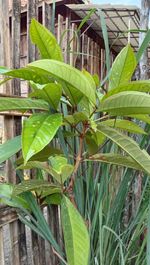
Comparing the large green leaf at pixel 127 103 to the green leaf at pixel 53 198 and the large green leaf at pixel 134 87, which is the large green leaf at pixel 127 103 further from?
the green leaf at pixel 53 198

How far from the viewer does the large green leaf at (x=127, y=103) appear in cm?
65

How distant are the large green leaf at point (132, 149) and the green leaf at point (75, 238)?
223mm

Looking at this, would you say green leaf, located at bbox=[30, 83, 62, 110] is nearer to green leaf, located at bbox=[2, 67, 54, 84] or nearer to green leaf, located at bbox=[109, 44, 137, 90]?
green leaf, located at bbox=[2, 67, 54, 84]

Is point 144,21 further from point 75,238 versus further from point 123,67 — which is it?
point 75,238

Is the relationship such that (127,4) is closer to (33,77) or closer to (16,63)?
(16,63)

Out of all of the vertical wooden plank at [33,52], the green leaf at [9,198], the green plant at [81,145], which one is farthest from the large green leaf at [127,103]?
the vertical wooden plank at [33,52]

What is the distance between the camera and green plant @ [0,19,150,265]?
670 millimetres

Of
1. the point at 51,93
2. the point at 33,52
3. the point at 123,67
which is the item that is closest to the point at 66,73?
the point at 51,93

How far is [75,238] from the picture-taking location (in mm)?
758

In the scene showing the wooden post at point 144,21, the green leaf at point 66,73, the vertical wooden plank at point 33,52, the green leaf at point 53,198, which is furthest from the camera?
the wooden post at point 144,21

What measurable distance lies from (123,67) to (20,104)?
0.28 m

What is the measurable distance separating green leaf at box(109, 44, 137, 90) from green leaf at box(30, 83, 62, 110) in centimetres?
16

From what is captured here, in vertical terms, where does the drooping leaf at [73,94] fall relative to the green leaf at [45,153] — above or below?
above

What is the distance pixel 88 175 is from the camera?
3.18 feet
